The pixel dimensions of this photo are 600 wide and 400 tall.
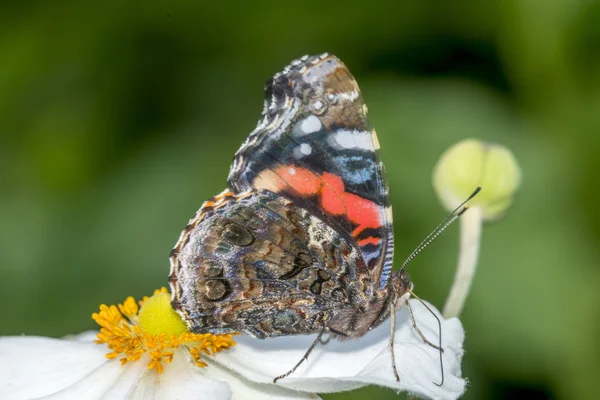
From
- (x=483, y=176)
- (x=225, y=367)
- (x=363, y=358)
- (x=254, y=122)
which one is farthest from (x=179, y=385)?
(x=254, y=122)

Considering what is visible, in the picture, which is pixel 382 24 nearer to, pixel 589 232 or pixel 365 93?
pixel 365 93

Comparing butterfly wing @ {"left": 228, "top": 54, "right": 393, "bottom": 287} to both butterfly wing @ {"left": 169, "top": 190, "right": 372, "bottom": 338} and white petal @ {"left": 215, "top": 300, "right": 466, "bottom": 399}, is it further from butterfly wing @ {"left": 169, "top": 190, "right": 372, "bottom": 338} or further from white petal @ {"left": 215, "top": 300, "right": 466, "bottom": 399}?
white petal @ {"left": 215, "top": 300, "right": 466, "bottom": 399}

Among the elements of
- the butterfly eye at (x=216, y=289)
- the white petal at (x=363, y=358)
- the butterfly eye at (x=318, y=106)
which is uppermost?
the butterfly eye at (x=318, y=106)

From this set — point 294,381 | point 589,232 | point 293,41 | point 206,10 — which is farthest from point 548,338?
point 206,10

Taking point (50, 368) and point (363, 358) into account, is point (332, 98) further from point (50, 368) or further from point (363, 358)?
point (50, 368)

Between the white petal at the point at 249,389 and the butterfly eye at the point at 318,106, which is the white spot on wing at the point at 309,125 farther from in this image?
the white petal at the point at 249,389

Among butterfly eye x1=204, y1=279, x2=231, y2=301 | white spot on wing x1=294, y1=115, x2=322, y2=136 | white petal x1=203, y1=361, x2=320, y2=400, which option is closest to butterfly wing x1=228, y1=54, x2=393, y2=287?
Result: white spot on wing x1=294, y1=115, x2=322, y2=136

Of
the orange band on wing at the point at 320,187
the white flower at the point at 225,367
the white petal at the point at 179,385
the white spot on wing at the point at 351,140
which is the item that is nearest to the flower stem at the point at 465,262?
the white flower at the point at 225,367
